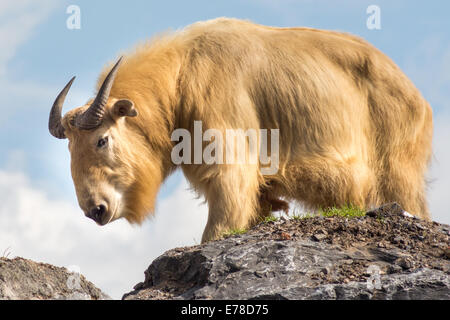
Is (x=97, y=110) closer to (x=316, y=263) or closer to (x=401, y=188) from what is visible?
(x=316, y=263)

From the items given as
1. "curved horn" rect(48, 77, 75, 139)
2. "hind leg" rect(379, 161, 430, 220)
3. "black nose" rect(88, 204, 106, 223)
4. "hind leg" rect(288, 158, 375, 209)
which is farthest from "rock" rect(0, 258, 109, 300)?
"hind leg" rect(379, 161, 430, 220)

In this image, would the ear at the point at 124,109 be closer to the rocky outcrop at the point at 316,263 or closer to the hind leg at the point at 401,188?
the rocky outcrop at the point at 316,263

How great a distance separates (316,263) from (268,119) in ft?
9.04

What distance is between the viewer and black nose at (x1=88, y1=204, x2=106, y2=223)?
8078 millimetres

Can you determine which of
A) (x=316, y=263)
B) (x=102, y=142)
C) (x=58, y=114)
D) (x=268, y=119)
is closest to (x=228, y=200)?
(x=268, y=119)

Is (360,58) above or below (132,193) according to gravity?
above

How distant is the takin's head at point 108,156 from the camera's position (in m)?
8.05

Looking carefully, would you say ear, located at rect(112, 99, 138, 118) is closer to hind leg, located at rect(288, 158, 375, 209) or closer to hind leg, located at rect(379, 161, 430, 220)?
hind leg, located at rect(288, 158, 375, 209)

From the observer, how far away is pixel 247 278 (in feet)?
20.5

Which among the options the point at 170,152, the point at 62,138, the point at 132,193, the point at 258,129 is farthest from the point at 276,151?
the point at 62,138

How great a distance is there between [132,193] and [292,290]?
316 cm

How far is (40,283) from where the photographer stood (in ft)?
23.7

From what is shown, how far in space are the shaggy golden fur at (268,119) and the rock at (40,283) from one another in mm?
1051

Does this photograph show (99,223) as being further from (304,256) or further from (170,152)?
(304,256)
